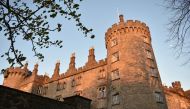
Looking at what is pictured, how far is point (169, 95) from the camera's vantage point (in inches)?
1096

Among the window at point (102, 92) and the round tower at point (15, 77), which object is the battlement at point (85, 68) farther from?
the round tower at point (15, 77)

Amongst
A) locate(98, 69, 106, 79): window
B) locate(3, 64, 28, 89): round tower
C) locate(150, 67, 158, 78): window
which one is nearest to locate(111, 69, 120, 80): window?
locate(98, 69, 106, 79): window

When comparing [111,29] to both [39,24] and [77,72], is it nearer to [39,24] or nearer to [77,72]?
[77,72]

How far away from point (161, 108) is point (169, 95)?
8512mm

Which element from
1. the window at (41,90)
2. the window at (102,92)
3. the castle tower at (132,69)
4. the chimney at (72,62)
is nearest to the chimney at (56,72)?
the window at (41,90)

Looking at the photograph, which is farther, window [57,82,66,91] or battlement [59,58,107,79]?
window [57,82,66,91]

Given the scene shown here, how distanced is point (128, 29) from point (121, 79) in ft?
24.4

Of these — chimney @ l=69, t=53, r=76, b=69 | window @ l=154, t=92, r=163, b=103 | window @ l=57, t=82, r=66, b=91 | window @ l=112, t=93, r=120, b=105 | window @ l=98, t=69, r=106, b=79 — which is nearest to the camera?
window @ l=154, t=92, r=163, b=103

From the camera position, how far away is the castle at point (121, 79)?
20.6 m

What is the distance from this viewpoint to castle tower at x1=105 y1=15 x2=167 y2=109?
66.2 feet

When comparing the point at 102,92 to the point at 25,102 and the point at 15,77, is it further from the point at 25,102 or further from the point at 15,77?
the point at 15,77

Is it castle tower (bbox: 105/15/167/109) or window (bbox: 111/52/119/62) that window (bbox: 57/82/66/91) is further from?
window (bbox: 111/52/119/62)

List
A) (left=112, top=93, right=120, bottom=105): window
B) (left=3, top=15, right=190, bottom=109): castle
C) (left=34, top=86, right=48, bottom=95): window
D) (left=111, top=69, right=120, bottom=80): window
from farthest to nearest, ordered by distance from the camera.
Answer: (left=34, top=86, right=48, bottom=95): window → (left=111, top=69, right=120, bottom=80): window → (left=112, top=93, right=120, bottom=105): window → (left=3, top=15, right=190, bottom=109): castle

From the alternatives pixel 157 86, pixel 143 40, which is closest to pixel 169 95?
pixel 157 86
